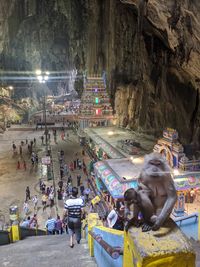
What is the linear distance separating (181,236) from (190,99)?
14417 mm

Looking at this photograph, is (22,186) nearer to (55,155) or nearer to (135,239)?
(55,155)

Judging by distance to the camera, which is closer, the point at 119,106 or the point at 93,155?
the point at 93,155

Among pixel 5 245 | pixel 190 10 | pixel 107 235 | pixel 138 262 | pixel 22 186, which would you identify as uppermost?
pixel 190 10

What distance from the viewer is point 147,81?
21.2m

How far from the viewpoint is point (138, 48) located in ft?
74.8

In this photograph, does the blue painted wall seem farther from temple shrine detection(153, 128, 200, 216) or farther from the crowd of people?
temple shrine detection(153, 128, 200, 216)

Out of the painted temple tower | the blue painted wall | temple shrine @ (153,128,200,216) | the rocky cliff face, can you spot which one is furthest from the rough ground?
the blue painted wall

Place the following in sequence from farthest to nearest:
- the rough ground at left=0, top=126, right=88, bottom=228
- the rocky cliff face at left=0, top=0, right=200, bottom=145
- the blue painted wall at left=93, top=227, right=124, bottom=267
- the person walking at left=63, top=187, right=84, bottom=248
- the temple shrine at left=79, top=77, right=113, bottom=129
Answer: the temple shrine at left=79, top=77, right=113, bottom=129
the rough ground at left=0, top=126, right=88, bottom=228
the rocky cliff face at left=0, top=0, right=200, bottom=145
the person walking at left=63, top=187, right=84, bottom=248
the blue painted wall at left=93, top=227, right=124, bottom=267

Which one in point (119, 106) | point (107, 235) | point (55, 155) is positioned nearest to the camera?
point (107, 235)

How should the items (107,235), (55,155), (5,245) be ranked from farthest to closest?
(55,155)
(5,245)
(107,235)

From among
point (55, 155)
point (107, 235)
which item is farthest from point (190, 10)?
point (55, 155)

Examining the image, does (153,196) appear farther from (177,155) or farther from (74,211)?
(177,155)

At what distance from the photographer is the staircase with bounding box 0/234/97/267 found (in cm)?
482

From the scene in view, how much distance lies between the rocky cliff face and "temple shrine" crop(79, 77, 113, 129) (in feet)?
4.04
